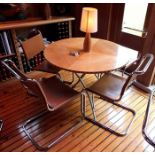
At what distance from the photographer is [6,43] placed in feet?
8.25

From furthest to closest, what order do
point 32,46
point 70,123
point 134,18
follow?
point 134,18 < point 32,46 < point 70,123

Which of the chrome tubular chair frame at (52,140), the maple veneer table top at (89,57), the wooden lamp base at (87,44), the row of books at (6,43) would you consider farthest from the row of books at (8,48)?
the wooden lamp base at (87,44)

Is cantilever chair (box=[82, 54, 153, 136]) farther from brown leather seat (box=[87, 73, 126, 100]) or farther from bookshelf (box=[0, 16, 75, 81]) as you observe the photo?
bookshelf (box=[0, 16, 75, 81])

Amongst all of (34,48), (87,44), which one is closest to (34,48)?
(34,48)

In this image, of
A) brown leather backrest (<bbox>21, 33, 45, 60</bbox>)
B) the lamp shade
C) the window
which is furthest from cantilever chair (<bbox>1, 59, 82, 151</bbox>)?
the window

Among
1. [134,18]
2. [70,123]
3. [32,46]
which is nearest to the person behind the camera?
[70,123]

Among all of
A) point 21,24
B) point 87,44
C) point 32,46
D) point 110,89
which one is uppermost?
point 21,24

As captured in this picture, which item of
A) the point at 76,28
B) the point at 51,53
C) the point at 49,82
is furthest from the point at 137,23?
the point at 49,82

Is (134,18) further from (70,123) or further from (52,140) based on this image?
(52,140)

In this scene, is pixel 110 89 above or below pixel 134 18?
below

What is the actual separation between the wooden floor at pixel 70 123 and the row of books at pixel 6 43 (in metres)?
0.59

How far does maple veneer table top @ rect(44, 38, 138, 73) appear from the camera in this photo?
1684 mm

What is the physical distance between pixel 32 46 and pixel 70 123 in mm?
1082

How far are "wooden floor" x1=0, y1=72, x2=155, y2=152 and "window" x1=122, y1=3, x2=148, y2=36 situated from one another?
3.07 feet
